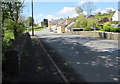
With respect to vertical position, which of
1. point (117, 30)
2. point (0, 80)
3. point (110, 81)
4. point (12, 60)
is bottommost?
point (110, 81)

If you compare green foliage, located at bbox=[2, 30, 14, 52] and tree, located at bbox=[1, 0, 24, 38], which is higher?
tree, located at bbox=[1, 0, 24, 38]

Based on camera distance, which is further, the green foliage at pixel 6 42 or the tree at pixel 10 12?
the tree at pixel 10 12

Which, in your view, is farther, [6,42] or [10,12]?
[10,12]

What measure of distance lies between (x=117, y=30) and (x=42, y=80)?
779 inches

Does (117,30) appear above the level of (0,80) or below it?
above

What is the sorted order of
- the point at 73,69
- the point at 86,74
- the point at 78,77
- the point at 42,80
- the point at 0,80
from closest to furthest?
the point at 0,80 < the point at 42,80 < the point at 78,77 < the point at 86,74 < the point at 73,69

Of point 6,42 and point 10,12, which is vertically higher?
point 10,12

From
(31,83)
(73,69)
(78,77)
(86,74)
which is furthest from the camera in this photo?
(73,69)

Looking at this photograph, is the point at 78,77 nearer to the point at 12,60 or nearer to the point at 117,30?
the point at 12,60

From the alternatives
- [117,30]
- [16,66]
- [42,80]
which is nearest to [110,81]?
[42,80]

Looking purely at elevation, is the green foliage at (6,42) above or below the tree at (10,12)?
below

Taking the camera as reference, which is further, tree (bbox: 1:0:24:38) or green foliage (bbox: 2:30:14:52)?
tree (bbox: 1:0:24:38)

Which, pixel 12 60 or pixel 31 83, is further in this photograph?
pixel 12 60

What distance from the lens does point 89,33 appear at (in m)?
28.6
